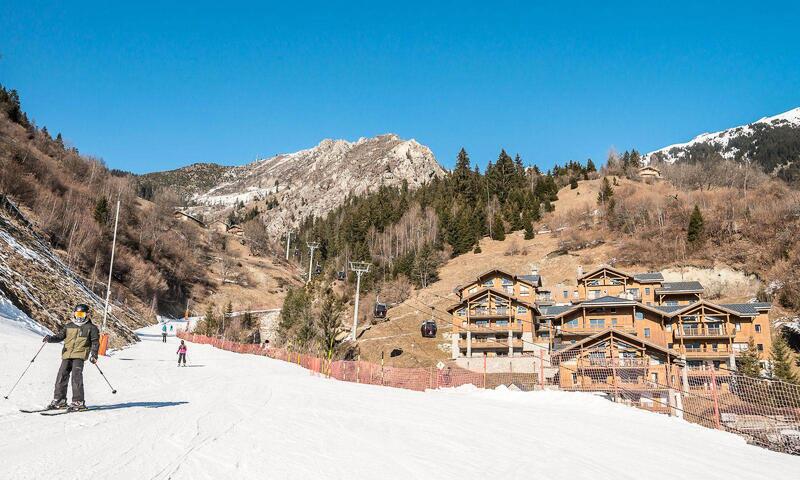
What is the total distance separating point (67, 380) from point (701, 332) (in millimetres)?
54238

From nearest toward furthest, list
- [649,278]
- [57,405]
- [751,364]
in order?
[57,405]
[751,364]
[649,278]

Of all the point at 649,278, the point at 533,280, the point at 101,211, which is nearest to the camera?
the point at 649,278

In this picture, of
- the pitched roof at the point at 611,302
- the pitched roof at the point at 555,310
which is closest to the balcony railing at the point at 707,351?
the pitched roof at the point at 611,302

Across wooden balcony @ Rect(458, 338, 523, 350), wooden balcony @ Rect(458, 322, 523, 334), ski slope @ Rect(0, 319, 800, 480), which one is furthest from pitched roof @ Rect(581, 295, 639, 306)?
ski slope @ Rect(0, 319, 800, 480)

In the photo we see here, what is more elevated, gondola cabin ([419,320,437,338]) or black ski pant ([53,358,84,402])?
gondola cabin ([419,320,437,338])

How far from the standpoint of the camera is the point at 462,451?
28.1 feet

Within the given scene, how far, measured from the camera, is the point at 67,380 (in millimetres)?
9516

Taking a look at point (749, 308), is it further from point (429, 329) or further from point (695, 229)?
point (429, 329)

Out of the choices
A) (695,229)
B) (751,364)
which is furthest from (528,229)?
(751,364)

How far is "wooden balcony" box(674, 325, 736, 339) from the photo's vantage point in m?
49.6

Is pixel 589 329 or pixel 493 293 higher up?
pixel 493 293

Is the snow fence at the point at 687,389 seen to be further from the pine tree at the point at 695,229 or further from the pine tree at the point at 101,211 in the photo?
the pine tree at the point at 101,211

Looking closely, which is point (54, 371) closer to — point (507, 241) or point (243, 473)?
point (243, 473)

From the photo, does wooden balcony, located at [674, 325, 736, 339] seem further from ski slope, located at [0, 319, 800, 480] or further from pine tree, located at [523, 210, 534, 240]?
pine tree, located at [523, 210, 534, 240]
